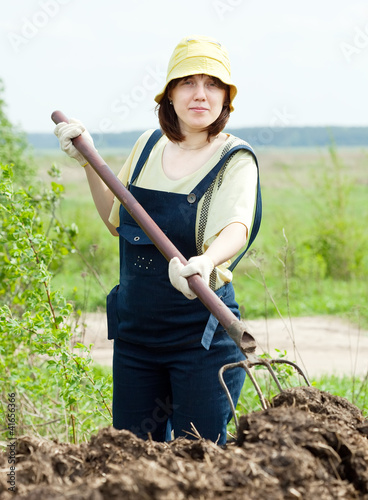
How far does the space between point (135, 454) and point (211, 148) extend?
1.14 m

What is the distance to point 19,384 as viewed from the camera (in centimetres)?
314

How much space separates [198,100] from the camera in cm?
224

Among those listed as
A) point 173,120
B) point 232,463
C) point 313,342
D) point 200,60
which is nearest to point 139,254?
point 173,120

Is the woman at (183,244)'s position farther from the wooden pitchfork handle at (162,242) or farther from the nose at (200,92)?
the wooden pitchfork handle at (162,242)

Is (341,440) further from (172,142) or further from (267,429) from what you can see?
(172,142)

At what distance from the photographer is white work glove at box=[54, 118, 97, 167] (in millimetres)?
2393

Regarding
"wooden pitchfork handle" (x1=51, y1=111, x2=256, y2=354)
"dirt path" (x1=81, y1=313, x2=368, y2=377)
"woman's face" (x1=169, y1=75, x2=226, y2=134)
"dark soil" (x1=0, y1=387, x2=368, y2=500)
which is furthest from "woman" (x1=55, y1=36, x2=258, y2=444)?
"dirt path" (x1=81, y1=313, x2=368, y2=377)

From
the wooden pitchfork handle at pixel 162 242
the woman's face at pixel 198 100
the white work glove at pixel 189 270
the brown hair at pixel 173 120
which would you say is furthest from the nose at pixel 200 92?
the white work glove at pixel 189 270

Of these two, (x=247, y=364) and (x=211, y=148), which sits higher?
(x=211, y=148)

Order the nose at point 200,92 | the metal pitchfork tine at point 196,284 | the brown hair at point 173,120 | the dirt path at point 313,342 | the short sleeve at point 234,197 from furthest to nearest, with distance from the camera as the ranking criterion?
the dirt path at point 313,342
the brown hair at point 173,120
the nose at point 200,92
the short sleeve at point 234,197
the metal pitchfork tine at point 196,284

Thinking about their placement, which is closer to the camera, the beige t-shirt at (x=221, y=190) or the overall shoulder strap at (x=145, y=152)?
the beige t-shirt at (x=221, y=190)

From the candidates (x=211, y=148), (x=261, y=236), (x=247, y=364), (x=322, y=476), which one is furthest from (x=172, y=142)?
(x=261, y=236)

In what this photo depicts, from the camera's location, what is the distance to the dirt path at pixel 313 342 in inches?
227

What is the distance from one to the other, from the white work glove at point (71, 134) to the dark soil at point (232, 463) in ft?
3.70
